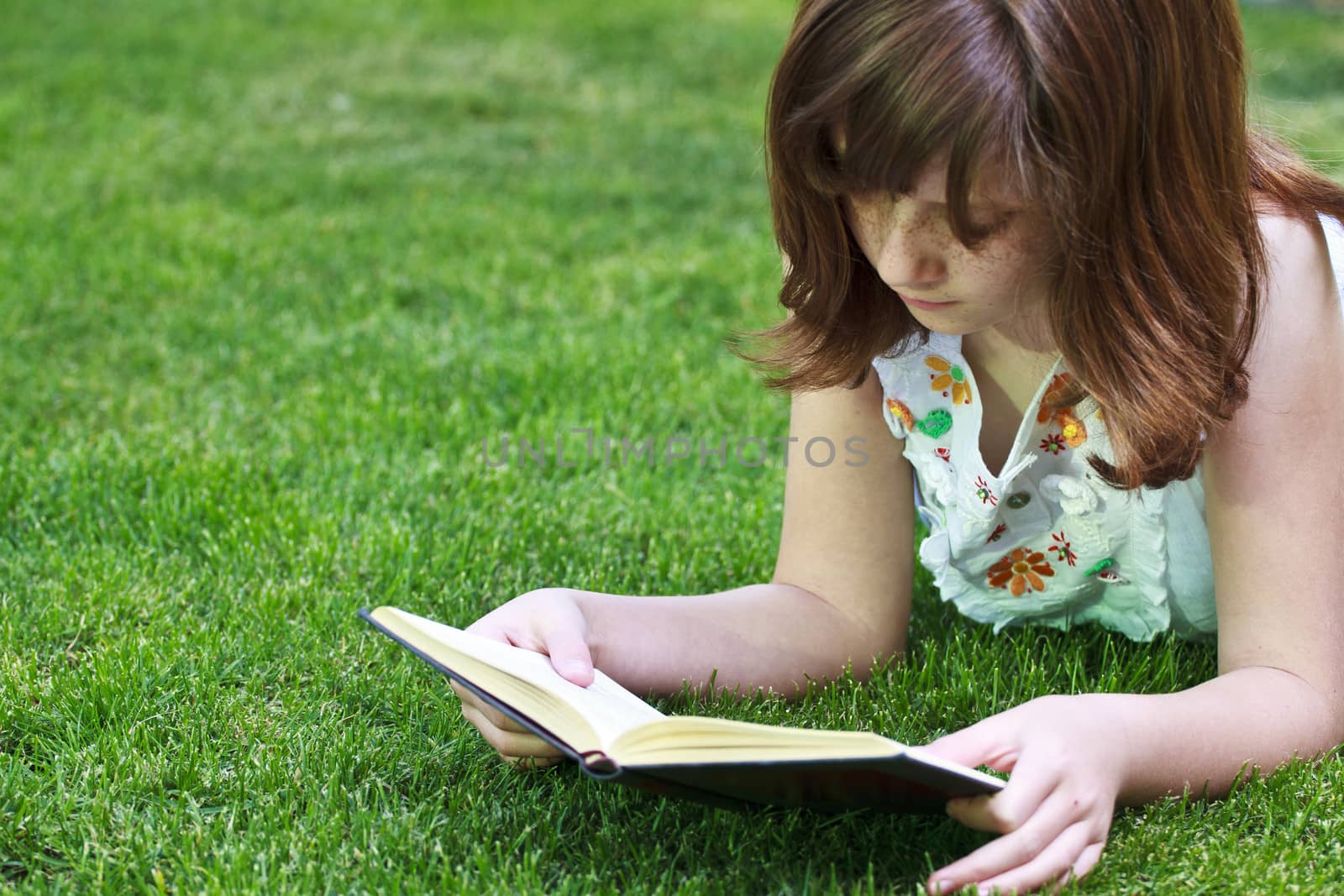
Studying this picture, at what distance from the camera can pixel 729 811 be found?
1.56m

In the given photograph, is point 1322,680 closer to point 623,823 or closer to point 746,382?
point 623,823

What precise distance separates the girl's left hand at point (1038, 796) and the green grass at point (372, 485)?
115 millimetres

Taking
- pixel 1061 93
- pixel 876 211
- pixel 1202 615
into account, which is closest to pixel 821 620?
pixel 1202 615

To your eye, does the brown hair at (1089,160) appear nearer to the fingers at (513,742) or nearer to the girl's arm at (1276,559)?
the girl's arm at (1276,559)

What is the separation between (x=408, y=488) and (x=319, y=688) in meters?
0.71

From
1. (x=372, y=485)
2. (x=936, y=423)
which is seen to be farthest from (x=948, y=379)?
(x=372, y=485)

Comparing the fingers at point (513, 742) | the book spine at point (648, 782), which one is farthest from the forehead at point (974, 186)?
the fingers at point (513, 742)

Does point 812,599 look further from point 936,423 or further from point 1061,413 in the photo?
point 1061,413

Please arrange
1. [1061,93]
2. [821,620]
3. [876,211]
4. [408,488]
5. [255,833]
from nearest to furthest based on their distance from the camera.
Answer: [1061,93]
[876,211]
[255,833]
[821,620]
[408,488]

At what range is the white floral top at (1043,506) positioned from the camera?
1.70 meters

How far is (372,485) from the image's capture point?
101 inches

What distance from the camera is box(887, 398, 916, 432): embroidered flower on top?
1772 mm

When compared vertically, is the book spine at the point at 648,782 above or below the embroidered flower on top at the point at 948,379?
below

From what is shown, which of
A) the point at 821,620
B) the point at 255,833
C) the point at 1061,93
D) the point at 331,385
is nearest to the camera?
the point at 1061,93
